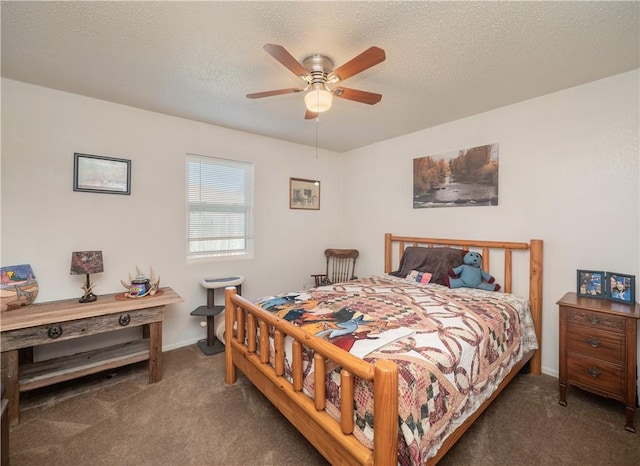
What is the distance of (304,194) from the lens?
4.10 metres

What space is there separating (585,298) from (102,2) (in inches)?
144

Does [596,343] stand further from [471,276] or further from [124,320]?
[124,320]

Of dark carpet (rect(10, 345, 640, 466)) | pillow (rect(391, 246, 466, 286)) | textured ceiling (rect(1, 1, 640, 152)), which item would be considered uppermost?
textured ceiling (rect(1, 1, 640, 152))

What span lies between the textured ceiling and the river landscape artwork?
0.51 metres

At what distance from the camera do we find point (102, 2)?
1464 millimetres

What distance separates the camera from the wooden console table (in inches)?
74.3

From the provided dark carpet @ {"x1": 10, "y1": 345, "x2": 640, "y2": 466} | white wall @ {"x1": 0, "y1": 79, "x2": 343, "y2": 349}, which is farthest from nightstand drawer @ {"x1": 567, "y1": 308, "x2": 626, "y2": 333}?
white wall @ {"x1": 0, "y1": 79, "x2": 343, "y2": 349}

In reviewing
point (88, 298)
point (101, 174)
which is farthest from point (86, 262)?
point (101, 174)

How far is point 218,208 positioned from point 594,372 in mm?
3663

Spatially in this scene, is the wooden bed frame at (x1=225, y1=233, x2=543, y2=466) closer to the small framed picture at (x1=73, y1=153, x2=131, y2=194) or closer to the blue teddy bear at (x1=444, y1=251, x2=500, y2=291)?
the blue teddy bear at (x1=444, y1=251, x2=500, y2=291)

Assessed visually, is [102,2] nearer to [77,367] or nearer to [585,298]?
[77,367]

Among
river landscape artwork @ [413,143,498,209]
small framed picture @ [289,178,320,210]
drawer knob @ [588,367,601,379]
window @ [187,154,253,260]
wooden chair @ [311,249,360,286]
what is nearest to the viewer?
drawer knob @ [588,367,601,379]

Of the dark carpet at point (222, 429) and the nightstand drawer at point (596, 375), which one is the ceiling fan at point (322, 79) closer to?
the dark carpet at point (222, 429)

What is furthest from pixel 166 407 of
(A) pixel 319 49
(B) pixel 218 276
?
(A) pixel 319 49
